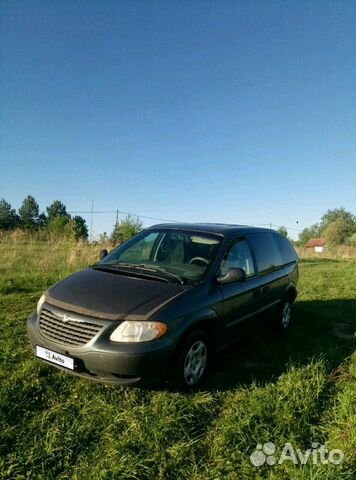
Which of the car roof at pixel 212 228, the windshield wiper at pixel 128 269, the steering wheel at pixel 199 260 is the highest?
the car roof at pixel 212 228

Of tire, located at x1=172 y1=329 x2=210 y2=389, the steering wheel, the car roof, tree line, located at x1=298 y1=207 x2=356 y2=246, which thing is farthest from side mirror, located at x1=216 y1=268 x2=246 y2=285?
tree line, located at x1=298 y1=207 x2=356 y2=246

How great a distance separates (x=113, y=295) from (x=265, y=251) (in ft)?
8.97

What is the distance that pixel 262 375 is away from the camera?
394cm

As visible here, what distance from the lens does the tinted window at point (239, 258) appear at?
13.7 ft

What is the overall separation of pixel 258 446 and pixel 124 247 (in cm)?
295

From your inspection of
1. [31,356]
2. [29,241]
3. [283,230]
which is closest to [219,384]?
[31,356]

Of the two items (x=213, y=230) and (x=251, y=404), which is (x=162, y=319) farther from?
(x=213, y=230)

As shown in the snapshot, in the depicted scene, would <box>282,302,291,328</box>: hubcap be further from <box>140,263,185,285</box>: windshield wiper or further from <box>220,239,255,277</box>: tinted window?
<box>140,263,185,285</box>: windshield wiper

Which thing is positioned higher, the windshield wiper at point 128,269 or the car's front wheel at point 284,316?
the windshield wiper at point 128,269

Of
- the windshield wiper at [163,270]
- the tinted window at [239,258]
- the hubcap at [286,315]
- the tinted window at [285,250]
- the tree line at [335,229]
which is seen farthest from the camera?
the tree line at [335,229]

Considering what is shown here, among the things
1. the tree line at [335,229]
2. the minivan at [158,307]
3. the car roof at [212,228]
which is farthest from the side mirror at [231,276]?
the tree line at [335,229]

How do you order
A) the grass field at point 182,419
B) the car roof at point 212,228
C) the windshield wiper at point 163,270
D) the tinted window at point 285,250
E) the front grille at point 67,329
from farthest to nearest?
the tinted window at point 285,250 → the car roof at point 212,228 → the windshield wiper at point 163,270 → the front grille at point 67,329 → the grass field at point 182,419

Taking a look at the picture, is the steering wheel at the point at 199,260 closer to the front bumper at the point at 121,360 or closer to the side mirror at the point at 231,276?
the side mirror at the point at 231,276

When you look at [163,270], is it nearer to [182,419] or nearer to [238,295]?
[238,295]
